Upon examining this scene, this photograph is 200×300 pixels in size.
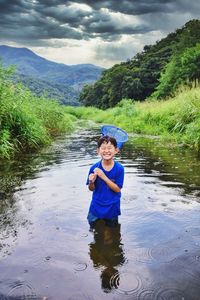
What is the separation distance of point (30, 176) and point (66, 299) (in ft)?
16.7

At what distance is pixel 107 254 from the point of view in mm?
3918

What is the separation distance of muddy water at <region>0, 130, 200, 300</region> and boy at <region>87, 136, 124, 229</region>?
0.27m

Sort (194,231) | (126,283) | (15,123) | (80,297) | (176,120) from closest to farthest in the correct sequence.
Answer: (80,297), (126,283), (194,231), (15,123), (176,120)

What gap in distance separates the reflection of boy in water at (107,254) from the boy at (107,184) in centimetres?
19

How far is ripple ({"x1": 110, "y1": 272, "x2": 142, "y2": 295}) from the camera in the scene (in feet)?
10.2

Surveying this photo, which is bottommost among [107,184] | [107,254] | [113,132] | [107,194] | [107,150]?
[107,254]

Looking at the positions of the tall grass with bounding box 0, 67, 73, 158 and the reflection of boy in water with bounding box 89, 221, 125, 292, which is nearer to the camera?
the reflection of boy in water with bounding box 89, 221, 125, 292

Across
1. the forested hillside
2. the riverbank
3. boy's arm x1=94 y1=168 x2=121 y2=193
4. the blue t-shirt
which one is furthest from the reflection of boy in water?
the forested hillside

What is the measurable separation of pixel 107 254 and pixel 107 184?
2.68 ft

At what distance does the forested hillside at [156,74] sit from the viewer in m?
38.4

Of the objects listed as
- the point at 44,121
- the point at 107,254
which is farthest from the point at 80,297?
the point at 44,121

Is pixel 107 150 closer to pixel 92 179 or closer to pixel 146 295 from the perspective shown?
pixel 92 179

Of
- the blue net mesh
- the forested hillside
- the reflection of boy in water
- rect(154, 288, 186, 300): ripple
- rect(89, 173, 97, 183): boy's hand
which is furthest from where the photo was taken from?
the forested hillside

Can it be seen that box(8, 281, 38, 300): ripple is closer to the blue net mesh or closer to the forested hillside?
the blue net mesh
